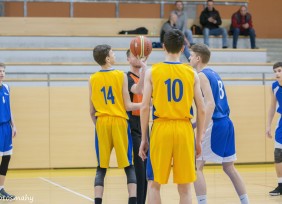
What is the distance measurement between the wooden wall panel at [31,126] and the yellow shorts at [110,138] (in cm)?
612

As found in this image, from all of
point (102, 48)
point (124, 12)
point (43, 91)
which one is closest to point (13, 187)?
point (43, 91)

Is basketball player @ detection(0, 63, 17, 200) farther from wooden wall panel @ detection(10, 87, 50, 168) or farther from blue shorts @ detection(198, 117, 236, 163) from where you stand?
wooden wall panel @ detection(10, 87, 50, 168)

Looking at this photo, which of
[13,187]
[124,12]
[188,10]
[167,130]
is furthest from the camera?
[124,12]

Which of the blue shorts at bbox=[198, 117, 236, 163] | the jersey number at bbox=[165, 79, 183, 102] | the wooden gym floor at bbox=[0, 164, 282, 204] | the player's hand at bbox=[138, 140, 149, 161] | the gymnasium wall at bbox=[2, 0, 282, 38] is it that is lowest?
the wooden gym floor at bbox=[0, 164, 282, 204]

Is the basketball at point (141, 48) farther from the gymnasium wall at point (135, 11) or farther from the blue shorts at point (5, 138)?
the gymnasium wall at point (135, 11)

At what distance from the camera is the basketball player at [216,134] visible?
6.71m

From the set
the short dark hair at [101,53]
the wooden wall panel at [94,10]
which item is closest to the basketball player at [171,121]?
the short dark hair at [101,53]

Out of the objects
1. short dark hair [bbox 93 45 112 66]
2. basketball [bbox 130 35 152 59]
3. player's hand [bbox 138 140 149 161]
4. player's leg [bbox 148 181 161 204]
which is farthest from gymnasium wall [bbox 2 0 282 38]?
player's leg [bbox 148 181 161 204]

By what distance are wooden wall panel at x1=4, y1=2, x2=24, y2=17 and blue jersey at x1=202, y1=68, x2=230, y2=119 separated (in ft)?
38.5

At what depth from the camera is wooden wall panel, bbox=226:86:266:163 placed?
1334cm

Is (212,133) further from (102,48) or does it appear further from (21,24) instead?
(21,24)

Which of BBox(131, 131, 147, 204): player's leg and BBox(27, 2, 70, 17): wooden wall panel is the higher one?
BBox(27, 2, 70, 17): wooden wall panel

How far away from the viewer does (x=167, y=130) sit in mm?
5375

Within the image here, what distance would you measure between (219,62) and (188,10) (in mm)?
2631
